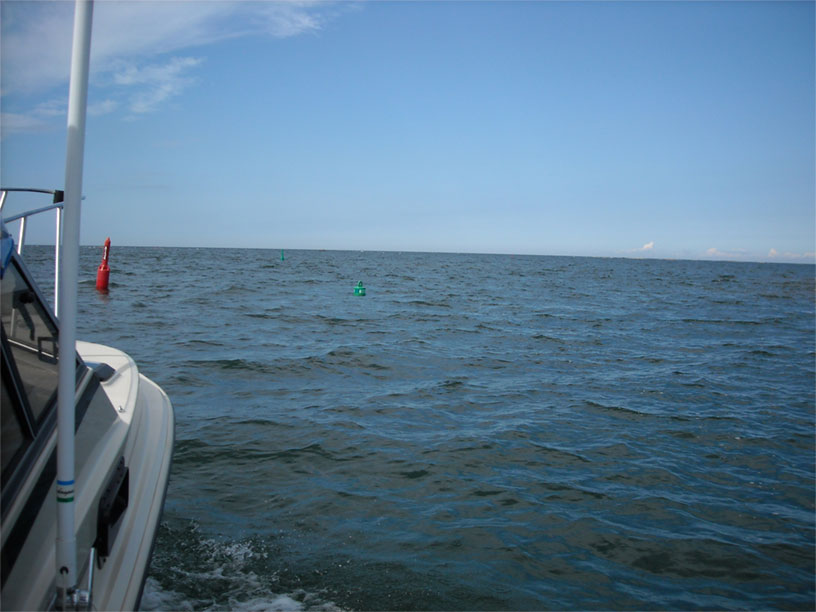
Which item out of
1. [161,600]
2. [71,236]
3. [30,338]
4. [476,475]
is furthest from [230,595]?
[71,236]

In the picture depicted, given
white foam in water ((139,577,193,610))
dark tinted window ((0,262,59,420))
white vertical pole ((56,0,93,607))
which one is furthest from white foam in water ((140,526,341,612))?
white vertical pole ((56,0,93,607))

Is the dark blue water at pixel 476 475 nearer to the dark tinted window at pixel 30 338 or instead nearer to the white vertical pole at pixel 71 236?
the dark tinted window at pixel 30 338

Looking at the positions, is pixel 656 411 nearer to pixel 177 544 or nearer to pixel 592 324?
pixel 177 544

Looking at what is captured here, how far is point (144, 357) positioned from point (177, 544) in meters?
6.51

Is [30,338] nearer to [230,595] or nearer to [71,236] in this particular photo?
[71,236]

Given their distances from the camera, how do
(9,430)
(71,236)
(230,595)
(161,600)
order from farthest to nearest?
(230,595), (161,600), (9,430), (71,236)

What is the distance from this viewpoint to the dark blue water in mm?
4098

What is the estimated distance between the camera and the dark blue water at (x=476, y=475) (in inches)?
161

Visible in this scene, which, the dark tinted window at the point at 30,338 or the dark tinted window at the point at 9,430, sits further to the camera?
the dark tinted window at the point at 30,338

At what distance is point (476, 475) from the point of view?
586 centimetres

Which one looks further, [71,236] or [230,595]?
[230,595]

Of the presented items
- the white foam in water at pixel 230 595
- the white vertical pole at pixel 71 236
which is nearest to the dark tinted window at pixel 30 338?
the white vertical pole at pixel 71 236

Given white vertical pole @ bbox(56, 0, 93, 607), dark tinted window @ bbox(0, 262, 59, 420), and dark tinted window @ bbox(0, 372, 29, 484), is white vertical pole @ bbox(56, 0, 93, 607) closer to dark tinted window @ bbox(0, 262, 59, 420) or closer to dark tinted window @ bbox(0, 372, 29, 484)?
dark tinted window @ bbox(0, 372, 29, 484)

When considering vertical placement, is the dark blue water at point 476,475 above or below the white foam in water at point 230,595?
above
